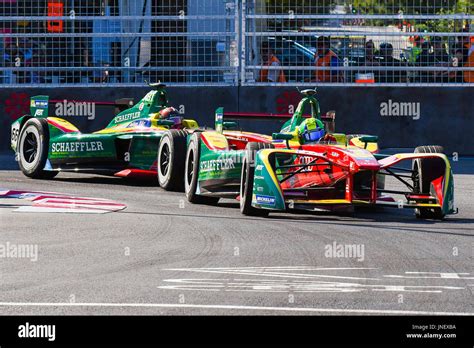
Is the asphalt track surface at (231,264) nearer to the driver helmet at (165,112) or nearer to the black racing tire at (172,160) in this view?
the black racing tire at (172,160)

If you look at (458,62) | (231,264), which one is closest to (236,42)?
(458,62)

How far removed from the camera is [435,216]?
499 inches

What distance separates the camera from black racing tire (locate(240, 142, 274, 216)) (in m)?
12.5

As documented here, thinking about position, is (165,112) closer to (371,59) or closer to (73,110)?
(73,110)

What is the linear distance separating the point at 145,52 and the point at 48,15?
7.15ft

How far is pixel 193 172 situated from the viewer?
14414 mm

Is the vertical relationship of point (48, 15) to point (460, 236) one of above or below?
above

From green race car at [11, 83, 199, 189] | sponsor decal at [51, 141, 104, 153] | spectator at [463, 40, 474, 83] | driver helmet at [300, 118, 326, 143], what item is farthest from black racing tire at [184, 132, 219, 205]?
spectator at [463, 40, 474, 83]

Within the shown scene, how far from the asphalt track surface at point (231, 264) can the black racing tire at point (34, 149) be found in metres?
3.24

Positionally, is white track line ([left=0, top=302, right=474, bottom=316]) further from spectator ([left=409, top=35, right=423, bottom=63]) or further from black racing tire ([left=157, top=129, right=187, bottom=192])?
spectator ([left=409, top=35, right=423, bottom=63])
